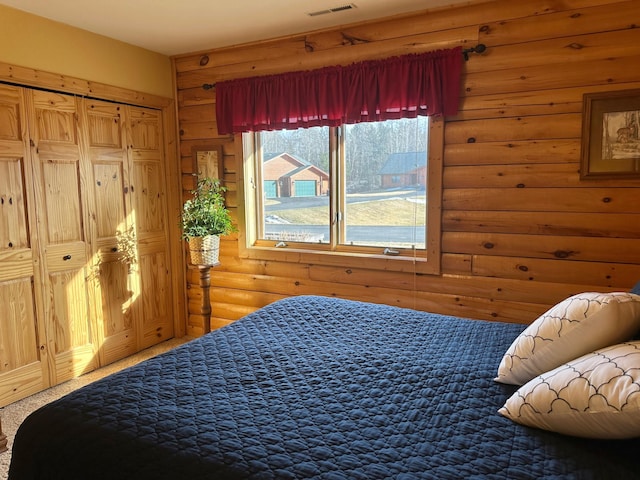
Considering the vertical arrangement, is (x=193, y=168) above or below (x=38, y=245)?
above

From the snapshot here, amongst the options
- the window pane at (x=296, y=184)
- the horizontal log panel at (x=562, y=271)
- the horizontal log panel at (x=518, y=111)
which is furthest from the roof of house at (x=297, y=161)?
the horizontal log panel at (x=562, y=271)

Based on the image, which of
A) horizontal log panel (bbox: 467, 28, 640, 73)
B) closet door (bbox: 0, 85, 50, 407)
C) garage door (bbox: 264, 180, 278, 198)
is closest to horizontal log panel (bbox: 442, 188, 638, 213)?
horizontal log panel (bbox: 467, 28, 640, 73)

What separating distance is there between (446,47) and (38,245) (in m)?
2.99

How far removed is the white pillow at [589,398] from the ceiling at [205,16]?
2363 mm

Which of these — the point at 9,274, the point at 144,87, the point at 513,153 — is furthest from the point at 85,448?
the point at 144,87

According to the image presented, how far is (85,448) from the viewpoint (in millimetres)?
1303

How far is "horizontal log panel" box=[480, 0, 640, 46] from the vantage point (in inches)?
96.3

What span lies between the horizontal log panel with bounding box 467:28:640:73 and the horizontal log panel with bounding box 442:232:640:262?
102 centimetres

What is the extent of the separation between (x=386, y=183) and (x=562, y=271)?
4.20 ft

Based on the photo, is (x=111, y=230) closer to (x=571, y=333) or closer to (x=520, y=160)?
(x=520, y=160)

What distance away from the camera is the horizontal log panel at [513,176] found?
2.65 metres

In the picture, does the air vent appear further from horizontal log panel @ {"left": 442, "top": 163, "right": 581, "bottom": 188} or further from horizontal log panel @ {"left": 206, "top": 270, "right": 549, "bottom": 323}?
horizontal log panel @ {"left": 206, "top": 270, "right": 549, "bottom": 323}

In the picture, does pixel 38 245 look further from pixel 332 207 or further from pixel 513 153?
pixel 513 153

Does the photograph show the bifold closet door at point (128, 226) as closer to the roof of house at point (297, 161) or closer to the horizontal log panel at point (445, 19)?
the roof of house at point (297, 161)
